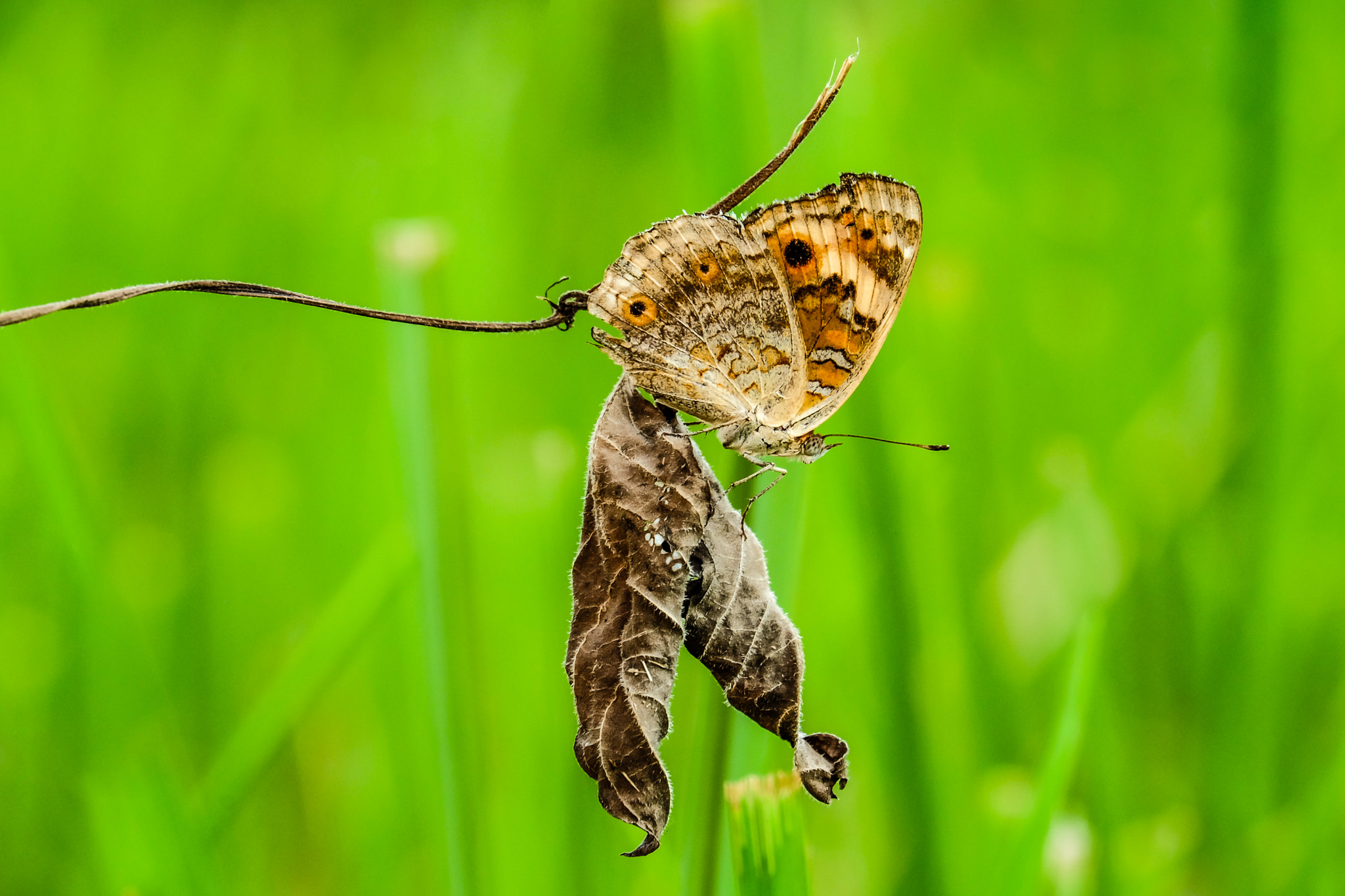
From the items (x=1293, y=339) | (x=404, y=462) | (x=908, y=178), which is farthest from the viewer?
(x=908, y=178)

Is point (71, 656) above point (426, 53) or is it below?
below

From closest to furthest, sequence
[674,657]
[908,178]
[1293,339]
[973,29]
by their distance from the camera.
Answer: [674,657] < [1293,339] < [908,178] < [973,29]

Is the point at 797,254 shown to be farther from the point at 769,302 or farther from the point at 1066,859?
the point at 1066,859

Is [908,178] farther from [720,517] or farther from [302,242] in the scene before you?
[720,517]

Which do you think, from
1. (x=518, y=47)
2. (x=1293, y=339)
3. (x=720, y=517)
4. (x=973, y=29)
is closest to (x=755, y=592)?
(x=720, y=517)

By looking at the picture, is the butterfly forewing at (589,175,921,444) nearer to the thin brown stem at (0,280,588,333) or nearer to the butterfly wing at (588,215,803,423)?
the butterfly wing at (588,215,803,423)

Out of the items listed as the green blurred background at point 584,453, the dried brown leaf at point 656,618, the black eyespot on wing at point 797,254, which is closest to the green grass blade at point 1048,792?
the green blurred background at point 584,453
